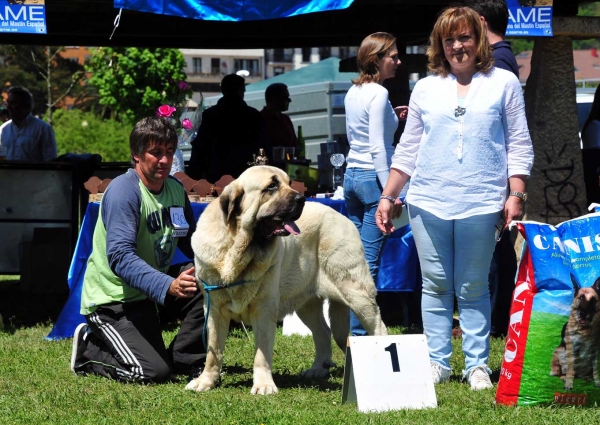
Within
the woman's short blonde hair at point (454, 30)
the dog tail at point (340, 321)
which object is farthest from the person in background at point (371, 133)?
the woman's short blonde hair at point (454, 30)

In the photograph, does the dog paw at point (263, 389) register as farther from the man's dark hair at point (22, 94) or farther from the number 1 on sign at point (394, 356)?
the man's dark hair at point (22, 94)

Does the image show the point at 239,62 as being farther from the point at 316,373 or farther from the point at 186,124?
the point at 316,373

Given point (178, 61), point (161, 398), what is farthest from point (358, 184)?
point (178, 61)

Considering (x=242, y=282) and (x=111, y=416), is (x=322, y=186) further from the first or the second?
(x=111, y=416)

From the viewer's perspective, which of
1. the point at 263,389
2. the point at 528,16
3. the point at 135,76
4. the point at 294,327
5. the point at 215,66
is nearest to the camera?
the point at 263,389

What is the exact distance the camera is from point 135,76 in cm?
3697

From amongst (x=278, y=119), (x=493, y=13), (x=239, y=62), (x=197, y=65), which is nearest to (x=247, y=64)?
(x=239, y=62)

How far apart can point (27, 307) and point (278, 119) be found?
3484 millimetres

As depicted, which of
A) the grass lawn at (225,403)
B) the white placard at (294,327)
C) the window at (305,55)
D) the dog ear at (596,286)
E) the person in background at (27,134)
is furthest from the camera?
the window at (305,55)

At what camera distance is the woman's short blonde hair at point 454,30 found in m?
4.18

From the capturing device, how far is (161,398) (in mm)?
4207

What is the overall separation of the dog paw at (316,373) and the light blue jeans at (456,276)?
0.71 meters

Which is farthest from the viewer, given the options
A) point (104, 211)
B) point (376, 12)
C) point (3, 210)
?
point (376, 12)

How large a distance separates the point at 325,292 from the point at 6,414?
1.85 meters
